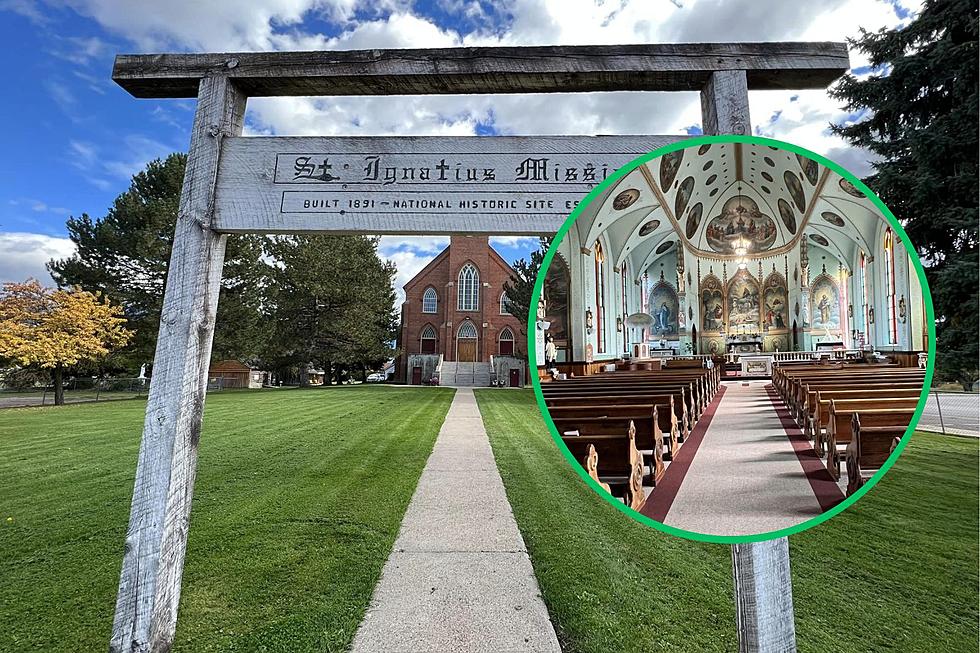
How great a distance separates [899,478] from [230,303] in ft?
88.4

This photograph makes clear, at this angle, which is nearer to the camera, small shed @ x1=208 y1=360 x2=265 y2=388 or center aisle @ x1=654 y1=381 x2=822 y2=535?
center aisle @ x1=654 y1=381 x2=822 y2=535

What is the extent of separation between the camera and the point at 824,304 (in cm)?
99

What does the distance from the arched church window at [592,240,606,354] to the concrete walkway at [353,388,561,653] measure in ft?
9.07

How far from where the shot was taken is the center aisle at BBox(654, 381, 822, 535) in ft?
2.79

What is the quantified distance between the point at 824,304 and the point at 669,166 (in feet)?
1.34

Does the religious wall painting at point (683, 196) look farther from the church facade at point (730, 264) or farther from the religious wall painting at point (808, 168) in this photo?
the religious wall painting at point (808, 168)

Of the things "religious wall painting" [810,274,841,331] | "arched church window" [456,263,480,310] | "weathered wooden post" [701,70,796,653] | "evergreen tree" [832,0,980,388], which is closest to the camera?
"religious wall painting" [810,274,841,331]

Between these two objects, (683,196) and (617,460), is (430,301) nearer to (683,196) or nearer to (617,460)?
(683,196)

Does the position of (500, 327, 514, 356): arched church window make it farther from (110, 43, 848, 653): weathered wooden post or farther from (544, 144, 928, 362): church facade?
(544, 144, 928, 362): church facade

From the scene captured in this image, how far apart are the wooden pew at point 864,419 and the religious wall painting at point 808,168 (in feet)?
1.47

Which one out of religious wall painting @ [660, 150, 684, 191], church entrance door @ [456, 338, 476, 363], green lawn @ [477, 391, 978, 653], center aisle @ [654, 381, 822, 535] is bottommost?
green lawn @ [477, 391, 978, 653]

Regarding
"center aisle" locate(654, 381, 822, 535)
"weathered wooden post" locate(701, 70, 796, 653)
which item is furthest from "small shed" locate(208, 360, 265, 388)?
"center aisle" locate(654, 381, 822, 535)

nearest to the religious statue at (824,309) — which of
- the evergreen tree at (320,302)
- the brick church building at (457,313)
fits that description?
the evergreen tree at (320,302)

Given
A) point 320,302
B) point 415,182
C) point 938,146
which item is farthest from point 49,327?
point 938,146
